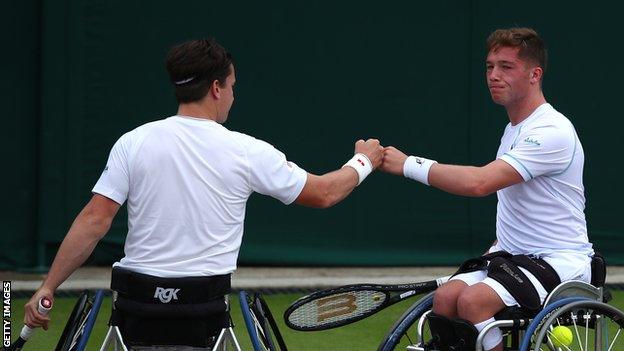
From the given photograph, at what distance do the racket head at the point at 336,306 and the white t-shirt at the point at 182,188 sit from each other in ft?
2.12

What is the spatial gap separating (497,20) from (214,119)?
4.17m

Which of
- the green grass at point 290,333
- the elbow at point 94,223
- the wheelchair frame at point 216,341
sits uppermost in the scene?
the elbow at point 94,223

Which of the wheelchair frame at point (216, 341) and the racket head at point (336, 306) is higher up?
the wheelchair frame at point (216, 341)

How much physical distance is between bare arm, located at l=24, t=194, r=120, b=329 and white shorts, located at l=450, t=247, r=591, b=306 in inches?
51.6

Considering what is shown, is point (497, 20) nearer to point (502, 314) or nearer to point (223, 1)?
point (223, 1)

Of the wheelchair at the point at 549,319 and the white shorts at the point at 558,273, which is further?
the white shorts at the point at 558,273

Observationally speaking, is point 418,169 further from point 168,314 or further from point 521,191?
point 168,314

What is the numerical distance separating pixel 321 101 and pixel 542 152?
11.1 ft

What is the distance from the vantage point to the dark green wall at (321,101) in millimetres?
7402

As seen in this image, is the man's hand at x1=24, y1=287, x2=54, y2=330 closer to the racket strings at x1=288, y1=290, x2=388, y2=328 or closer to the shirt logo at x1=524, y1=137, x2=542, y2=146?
the racket strings at x1=288, y1=290, x2=388, y2=328

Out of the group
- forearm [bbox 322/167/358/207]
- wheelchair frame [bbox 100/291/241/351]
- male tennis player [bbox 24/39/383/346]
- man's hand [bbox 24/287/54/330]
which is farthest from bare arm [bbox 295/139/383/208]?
man's hand [bbox 24/287/54/330]

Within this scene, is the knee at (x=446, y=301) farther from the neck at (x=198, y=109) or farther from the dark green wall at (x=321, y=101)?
the dark green wall at (x=321, y=101)

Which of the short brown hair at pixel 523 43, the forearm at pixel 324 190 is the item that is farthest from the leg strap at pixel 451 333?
the short brown hair at pixel 523 43

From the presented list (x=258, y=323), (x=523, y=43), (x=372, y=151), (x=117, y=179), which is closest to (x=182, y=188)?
(x=117, y=179)
